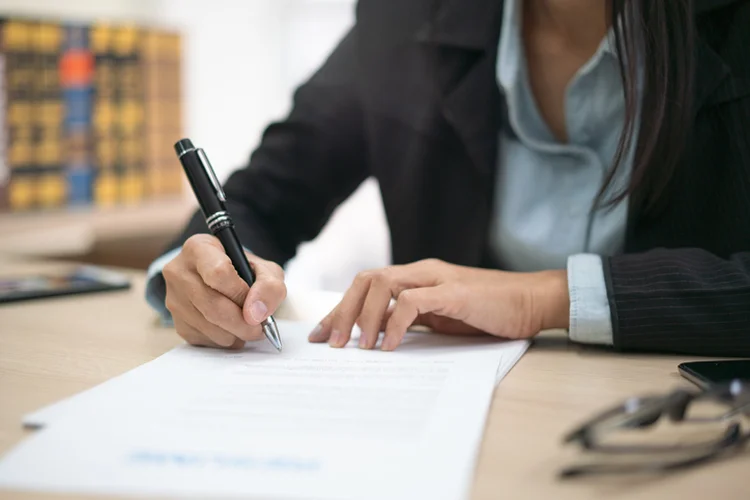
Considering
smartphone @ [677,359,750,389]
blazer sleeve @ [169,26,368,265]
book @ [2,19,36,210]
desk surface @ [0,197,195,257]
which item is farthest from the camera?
book @ [2,19,36,210]

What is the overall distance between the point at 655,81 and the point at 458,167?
31cm

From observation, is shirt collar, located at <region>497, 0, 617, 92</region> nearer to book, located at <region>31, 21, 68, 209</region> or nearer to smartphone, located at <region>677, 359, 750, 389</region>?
smartphone, located at <region>677, 359, 750, 389</region>

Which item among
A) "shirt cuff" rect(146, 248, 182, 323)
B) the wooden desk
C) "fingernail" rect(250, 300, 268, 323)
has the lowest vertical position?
the wooden desk

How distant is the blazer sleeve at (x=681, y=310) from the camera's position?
2.24 feet

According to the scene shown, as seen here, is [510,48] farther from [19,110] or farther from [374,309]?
[19,110]

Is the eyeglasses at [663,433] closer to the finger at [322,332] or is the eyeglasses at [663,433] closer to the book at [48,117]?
the finger at [322,332]

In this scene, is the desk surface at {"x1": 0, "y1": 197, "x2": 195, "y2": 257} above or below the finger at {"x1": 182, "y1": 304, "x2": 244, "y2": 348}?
below

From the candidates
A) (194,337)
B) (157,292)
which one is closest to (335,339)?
(194,337)

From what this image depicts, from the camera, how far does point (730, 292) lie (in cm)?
69

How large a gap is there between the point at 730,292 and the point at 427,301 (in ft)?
0.86

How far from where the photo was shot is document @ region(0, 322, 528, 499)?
415 mm

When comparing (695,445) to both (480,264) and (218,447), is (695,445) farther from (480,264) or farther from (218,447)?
(480,264)

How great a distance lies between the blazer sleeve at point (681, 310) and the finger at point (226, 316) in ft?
1.03

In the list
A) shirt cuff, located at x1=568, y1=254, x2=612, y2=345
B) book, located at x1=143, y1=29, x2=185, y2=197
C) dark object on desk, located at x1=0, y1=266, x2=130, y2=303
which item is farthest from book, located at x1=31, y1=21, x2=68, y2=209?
shirt cuff, located at x1=568, y1=254, x2=612, y2=345
